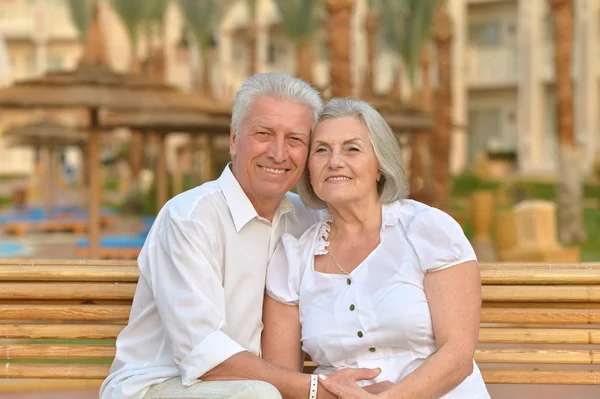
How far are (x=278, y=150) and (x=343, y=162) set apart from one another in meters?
0.23

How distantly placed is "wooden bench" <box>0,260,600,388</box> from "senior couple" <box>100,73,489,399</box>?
291 millimetres

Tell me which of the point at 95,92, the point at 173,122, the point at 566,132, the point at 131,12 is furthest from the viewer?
the point at 131,12

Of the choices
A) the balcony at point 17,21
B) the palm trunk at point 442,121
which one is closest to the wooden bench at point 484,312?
the palm trunk at point 442,121

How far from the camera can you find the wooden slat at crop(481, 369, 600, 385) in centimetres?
327

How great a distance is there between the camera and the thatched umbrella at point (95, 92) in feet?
29.1

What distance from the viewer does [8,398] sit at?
5.05 metres

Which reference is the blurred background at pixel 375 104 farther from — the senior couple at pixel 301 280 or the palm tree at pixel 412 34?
the senior couple at pixel 301 280

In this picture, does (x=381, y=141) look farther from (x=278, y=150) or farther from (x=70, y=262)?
(x=70, y=262)

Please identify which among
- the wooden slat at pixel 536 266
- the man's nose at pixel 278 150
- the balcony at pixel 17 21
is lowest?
the wooden slat at pixel 536 266

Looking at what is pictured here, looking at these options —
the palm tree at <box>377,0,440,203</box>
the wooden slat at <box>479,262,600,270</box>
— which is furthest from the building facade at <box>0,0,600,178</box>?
the wooden slat at <box>479,262,600,270</box>

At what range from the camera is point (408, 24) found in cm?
2136

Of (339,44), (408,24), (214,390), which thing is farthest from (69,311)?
(408,24)

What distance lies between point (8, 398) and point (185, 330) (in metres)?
2.77

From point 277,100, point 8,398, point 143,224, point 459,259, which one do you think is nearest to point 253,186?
point 277,100
